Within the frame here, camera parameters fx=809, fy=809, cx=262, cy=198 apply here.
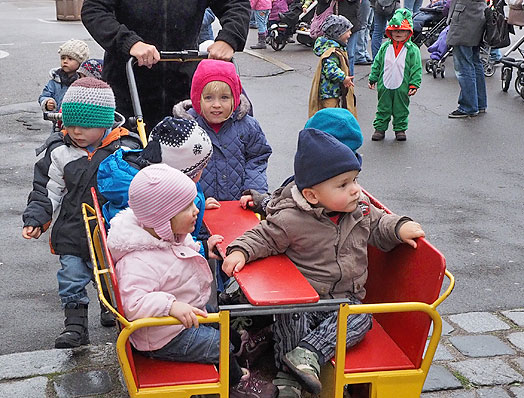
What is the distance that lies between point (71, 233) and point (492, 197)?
4.73 meters

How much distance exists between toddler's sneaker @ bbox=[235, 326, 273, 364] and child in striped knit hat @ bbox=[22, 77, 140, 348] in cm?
100

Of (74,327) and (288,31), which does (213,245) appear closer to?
(74,327)

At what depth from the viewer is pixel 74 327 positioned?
444cm

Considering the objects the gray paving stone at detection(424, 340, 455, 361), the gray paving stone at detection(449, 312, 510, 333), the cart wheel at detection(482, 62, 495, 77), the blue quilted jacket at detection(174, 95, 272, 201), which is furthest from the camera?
the cart wheel at detection(482, 62, 495, 77)

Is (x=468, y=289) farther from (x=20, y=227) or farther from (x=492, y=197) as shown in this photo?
(x=20, y=227)

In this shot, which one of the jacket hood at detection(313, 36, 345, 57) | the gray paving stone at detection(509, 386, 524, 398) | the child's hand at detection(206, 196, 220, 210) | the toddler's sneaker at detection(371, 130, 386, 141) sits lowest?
the toddler's sneaker at detection(371, 130, 386, 141)

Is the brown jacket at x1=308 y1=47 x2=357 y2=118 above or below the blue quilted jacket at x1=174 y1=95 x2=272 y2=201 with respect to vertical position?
below

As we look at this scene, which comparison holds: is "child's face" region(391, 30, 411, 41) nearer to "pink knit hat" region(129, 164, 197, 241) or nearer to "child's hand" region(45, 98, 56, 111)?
"child's hand" region(45, 98, 56, 111)

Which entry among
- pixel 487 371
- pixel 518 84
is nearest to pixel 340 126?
pixel 487 371

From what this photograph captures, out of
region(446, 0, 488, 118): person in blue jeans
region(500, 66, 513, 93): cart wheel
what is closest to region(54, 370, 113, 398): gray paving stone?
region(446, 0, 488, 118): person in blue jeans

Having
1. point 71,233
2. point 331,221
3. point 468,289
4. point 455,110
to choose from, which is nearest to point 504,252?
point 468,289

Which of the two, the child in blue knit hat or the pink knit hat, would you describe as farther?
the child in blue knit hat

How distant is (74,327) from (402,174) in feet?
16.2

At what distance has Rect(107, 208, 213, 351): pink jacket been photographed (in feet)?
10.7
